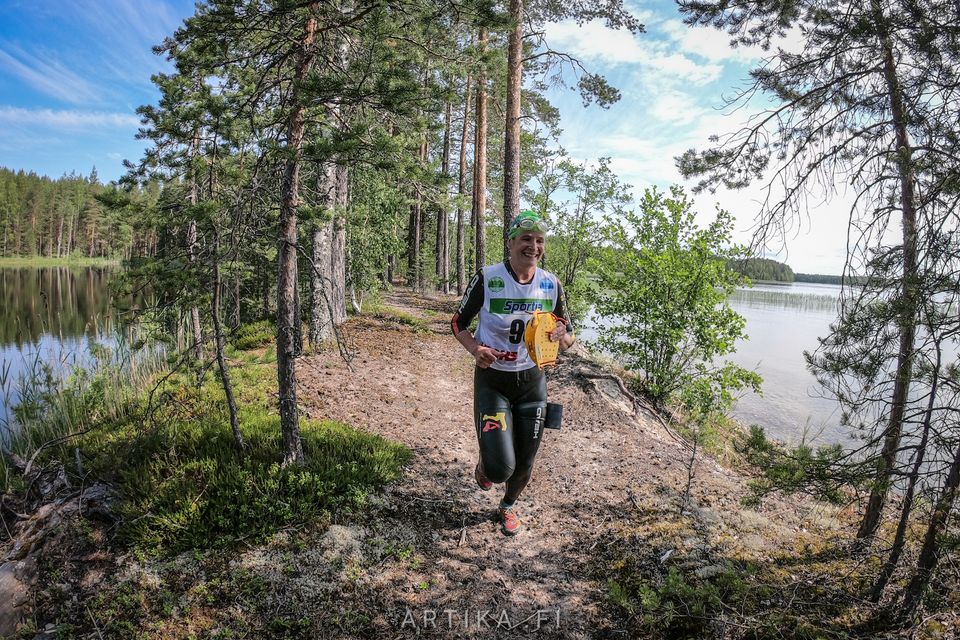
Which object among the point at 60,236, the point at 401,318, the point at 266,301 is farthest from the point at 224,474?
the point at 60,236

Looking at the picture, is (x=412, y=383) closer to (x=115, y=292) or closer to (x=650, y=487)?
(x=650, y=487)

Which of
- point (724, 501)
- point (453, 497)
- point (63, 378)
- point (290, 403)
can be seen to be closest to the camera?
point (290, 403)

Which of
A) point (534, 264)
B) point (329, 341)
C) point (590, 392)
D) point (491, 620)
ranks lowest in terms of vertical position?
point (491, 620)

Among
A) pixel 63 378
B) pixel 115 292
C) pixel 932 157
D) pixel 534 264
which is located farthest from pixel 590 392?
pixel 63 378

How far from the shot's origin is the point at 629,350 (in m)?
8.23

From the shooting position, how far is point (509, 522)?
155 inches

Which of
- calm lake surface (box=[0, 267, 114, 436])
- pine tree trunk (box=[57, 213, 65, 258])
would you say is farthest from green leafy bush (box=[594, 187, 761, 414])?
pine tree trunk (box=[57, 213, 65, 258])

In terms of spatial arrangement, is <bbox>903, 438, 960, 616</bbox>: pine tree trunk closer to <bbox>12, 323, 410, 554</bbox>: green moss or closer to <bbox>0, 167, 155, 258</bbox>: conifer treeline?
<bbox>12, 323, 410, 554</bbox>: green moss

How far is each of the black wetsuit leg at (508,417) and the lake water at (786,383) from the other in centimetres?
184

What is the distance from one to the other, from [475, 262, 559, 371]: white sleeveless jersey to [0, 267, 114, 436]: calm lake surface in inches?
103

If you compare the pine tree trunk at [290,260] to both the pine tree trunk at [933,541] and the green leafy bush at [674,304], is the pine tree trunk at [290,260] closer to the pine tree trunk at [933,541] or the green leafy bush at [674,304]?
the pine tree trunk at [933,541]

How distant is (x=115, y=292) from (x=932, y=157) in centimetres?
506

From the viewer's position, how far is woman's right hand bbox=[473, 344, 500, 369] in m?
3.38

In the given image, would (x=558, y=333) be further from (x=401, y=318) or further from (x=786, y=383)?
(x=786, y=383)
